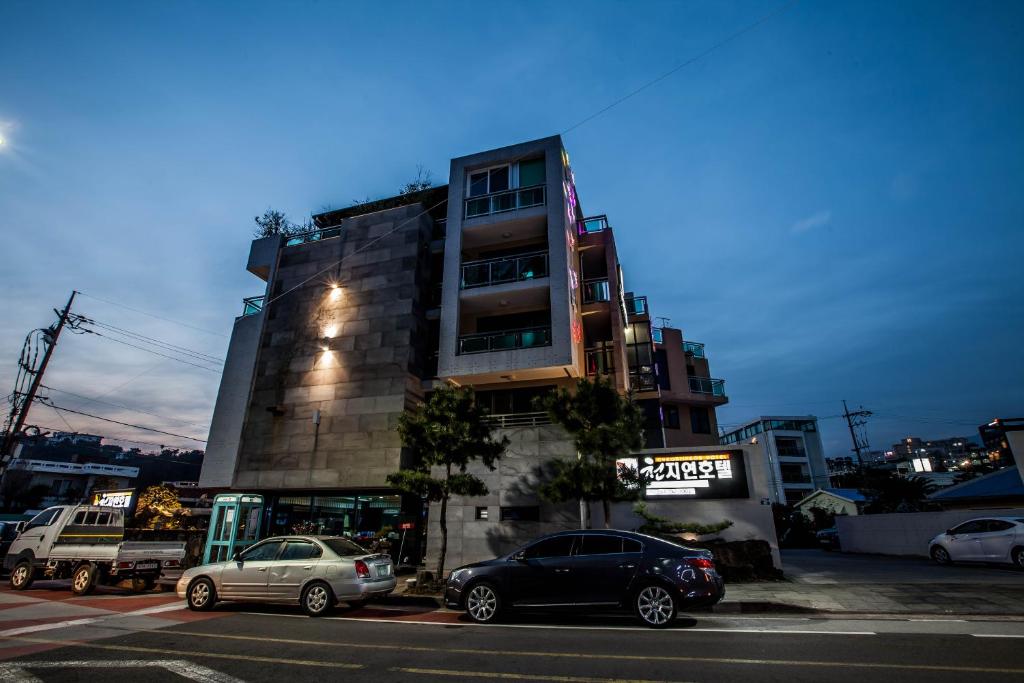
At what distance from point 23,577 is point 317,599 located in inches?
450

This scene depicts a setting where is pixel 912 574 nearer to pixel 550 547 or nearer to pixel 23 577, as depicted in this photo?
pixel 550 547

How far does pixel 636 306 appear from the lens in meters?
28.3

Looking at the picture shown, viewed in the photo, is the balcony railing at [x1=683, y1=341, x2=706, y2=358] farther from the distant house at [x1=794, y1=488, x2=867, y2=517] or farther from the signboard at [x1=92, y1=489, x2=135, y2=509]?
the signboard at [x1=92, y1=489, x2=135, y2=509]

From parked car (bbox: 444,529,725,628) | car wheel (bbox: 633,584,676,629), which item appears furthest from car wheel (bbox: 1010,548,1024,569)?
car wheel (bbox: 633,584,676,629)

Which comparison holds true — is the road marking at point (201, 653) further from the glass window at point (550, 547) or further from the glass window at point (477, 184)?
Result: the glass window at point (477, 184)

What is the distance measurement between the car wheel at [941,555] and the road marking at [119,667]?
20.8 m

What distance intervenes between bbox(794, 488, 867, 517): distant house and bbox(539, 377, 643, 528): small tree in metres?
30.7

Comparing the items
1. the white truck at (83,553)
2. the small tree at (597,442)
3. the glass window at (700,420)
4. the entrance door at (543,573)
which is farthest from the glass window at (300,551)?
the glass window at (700,420)

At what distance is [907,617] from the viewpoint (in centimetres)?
810

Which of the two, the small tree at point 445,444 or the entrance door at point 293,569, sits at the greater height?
the small tree at point 445,444

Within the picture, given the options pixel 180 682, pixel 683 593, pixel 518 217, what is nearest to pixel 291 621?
pixel 180 682

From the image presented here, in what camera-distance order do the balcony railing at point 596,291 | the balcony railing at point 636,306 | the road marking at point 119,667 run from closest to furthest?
the road marking at point 119,667
the balcony railing at point 596,291
the balcony railing at point 636,306

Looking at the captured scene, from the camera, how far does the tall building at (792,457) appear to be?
53625 mm

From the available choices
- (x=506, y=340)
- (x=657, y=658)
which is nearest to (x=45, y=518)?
(x=506, y=340)
